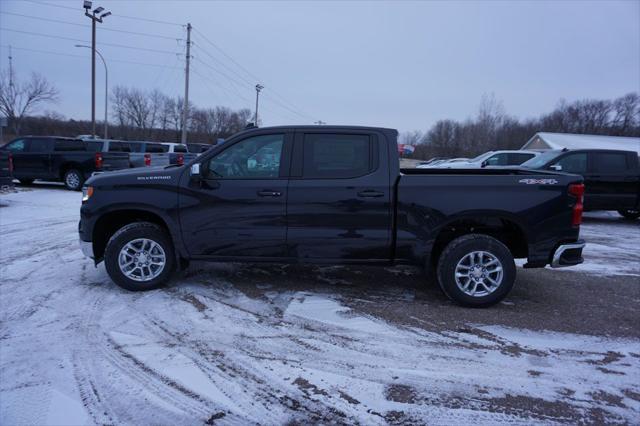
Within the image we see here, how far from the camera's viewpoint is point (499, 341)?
12.4 feet

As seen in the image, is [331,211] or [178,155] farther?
[178,155]

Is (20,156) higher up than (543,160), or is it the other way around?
(543,160)

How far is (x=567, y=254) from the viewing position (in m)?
4.45

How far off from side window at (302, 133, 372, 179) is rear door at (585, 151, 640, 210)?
8718 millimetres

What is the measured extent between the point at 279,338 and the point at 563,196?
327 cm

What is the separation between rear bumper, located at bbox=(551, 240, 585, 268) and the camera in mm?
4418

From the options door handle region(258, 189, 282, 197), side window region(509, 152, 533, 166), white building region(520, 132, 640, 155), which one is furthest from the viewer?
white building region(520, 132, 640, 155)

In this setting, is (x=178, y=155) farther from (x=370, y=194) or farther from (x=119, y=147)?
(x=370, y=194)

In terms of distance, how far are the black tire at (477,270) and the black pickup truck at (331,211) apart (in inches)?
0.4

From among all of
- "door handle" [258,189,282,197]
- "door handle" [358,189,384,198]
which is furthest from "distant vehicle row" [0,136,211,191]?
"door handle" [358,189,384,198]

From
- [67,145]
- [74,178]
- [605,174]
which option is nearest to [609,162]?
[605,174]

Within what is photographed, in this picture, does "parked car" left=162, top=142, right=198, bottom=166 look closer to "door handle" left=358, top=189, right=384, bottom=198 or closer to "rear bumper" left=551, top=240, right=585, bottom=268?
"door handle" left=358, top=189, right=384, bottom=198

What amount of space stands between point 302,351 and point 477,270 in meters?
2.12

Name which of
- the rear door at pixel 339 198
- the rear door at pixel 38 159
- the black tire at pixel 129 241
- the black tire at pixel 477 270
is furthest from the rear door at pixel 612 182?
the rear door at pixel 38 159
